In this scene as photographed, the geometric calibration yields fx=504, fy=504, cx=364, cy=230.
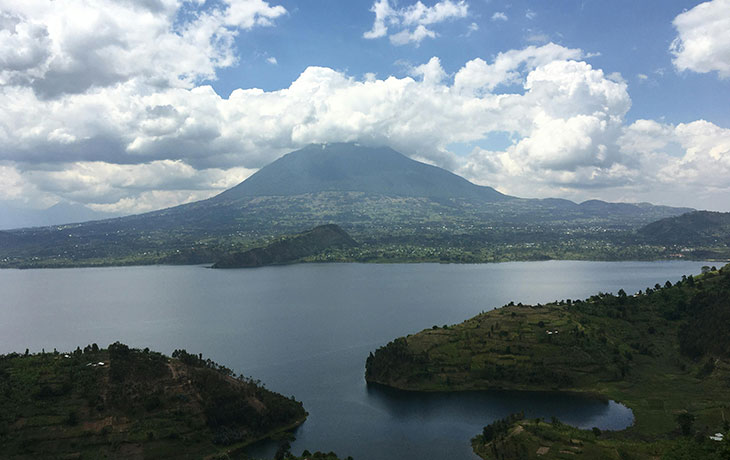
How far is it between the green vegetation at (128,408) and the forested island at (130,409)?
125 millimetres

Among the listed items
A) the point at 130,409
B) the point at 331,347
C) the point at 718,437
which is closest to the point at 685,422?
the point at 718,437

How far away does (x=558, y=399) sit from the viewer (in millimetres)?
94375

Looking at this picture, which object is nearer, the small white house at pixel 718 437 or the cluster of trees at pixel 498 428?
the small white house at pixel 718 437

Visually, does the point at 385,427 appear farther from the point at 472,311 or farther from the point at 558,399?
the point at 472,311

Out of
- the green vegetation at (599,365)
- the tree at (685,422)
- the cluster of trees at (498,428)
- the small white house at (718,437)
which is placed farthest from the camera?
the cluster of trees at (498,428)

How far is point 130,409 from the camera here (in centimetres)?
7644

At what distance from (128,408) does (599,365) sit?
89092mm

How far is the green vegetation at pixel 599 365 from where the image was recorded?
71.9 metres

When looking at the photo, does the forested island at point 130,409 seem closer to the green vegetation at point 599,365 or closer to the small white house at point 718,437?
the green vegetation at point 599,365

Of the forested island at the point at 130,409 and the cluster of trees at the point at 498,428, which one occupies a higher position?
the forested island at the point at 130,409

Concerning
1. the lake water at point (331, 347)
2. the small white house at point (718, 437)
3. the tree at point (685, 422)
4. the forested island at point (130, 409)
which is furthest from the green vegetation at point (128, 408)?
the small white house at point (718, 437)

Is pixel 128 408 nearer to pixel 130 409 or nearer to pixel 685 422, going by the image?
pixel 130 409

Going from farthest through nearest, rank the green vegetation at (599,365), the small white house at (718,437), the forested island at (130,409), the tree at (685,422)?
the tree at (685,422), the green vegetation at (599,365), the forested island at (130,409), the small white house at (718,437)

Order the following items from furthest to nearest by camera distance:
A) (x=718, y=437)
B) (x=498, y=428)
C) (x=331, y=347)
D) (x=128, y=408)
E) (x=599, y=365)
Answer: (x=331, y=347) < (x=599, y=365) < (x=498, y=428) < (x=128, y=408) < (x=718, y=437)
